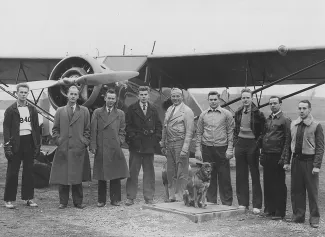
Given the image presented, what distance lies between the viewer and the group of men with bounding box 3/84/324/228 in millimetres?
6266

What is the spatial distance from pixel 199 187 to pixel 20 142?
9.25 ft

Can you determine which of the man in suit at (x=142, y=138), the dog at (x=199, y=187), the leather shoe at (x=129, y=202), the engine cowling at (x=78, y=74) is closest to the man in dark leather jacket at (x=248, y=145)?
the dog at (x=199, y=187)

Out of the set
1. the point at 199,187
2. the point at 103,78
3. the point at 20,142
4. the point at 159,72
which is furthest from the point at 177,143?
the point at 159,72

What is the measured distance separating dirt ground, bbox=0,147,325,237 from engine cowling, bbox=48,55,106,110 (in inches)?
87.1

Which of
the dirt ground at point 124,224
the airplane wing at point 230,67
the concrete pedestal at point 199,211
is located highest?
the airplane wing at point 230,67

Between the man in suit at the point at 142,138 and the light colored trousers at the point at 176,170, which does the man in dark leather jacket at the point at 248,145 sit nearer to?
the light colored trousers at the point at 176,170

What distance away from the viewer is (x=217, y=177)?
696 cm

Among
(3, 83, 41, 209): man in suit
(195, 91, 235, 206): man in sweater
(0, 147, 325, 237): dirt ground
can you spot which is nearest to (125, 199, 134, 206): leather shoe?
(0, 147, 325, 237): dirt ground

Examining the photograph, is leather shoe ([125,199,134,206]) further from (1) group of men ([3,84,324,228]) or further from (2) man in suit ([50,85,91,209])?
(2) man in suit ([50,85,91,209])

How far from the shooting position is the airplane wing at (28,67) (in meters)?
10.9

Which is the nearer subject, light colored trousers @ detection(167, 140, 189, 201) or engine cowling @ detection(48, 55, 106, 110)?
light colored trousers @ detection(167, 140, 189, 201)

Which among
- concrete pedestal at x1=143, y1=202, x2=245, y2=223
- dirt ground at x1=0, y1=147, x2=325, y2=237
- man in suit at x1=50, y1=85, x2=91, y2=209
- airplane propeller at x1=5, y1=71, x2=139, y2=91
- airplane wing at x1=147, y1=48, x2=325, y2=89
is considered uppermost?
airplane wing at x1=147, y1=48, x2=325, y2=89

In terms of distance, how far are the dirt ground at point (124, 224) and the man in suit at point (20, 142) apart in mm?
277

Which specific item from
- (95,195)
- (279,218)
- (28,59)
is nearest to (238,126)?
(279,218)
